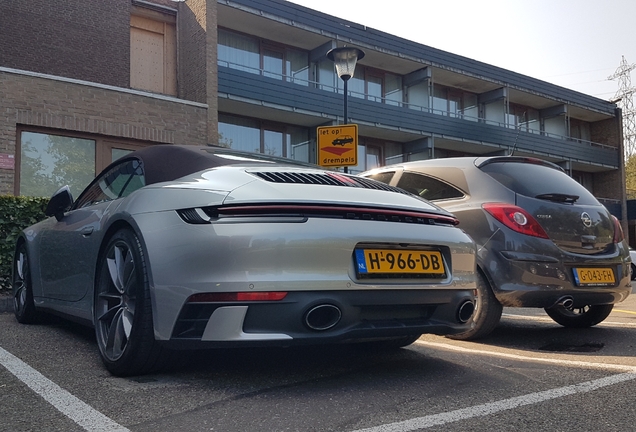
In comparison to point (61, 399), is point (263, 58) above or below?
above

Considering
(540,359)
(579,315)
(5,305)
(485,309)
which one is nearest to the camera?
(540,359)

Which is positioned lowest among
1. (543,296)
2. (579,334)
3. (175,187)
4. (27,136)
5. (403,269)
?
(579,334)

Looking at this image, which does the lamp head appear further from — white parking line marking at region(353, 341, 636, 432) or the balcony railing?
the balcony railing

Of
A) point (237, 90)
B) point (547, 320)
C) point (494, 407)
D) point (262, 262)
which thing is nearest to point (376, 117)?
point (237, 90)

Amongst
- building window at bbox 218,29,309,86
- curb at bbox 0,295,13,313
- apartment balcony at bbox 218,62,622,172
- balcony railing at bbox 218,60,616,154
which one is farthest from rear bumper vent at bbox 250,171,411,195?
balcony railing at bbox 218,60,616,154

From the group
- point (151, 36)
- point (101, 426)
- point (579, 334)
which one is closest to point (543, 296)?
point (579, 334)

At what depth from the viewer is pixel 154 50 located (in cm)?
1709

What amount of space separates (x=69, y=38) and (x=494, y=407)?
15.6 metres

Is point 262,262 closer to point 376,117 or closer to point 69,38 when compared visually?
point 69,38

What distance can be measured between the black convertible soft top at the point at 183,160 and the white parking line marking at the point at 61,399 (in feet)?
3.75

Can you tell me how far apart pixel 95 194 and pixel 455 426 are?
297 centimetres

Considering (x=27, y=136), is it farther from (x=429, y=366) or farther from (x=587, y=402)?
(x=587, y=402)

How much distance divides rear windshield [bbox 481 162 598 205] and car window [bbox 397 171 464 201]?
0.31 metres

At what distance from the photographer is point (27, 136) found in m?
12.9
